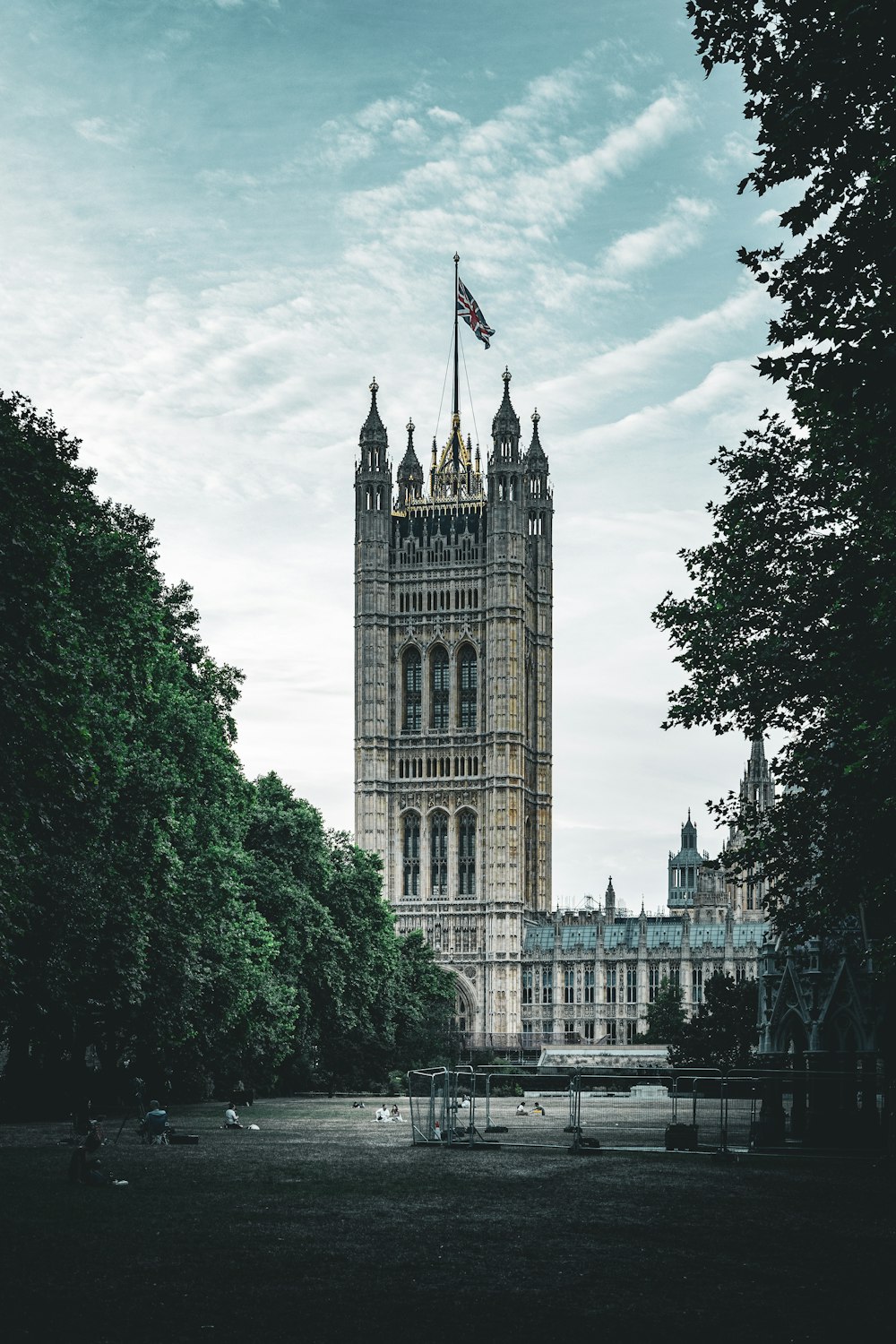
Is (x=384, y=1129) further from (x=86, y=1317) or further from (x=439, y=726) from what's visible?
(x=439, y=726)

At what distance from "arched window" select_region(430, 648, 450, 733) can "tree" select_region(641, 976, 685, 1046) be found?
29.5 metres

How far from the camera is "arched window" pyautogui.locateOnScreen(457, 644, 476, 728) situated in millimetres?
146625

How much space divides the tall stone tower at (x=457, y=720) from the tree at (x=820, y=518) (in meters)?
109

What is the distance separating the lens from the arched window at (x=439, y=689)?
147 meters

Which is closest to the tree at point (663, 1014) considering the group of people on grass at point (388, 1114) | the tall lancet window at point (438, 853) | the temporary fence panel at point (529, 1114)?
the tall lancet window at point (438, 853)

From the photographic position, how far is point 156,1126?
119ft

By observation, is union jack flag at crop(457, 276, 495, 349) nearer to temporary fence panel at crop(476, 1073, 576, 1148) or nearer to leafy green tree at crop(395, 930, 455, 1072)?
leafy green tree at crop(395, 930, 455, 1072)

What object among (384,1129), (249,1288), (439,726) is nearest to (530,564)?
(439,726)

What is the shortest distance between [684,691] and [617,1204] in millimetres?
11221

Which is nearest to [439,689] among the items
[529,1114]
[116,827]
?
[529,1114]

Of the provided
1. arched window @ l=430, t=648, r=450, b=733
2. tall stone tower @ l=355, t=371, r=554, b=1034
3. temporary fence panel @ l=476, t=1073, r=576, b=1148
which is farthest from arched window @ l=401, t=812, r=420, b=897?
temporary fence panel @ l=476, t=1073, r=576, b=1148

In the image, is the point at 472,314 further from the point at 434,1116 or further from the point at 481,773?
the point at 434,1116

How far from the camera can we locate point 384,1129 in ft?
148

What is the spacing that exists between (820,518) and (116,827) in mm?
18918
